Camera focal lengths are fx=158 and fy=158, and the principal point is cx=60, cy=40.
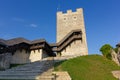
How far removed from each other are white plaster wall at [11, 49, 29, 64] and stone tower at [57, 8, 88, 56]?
868 cm

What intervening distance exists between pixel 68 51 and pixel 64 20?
9085 millimetres

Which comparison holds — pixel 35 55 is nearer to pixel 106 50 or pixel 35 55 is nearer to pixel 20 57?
pixel 20 57

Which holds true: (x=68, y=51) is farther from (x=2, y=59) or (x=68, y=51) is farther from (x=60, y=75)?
(x=60, y=75)

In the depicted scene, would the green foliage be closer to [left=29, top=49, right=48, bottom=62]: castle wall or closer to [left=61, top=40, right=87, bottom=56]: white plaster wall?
[left=61, top=40, right=87, bottom=56]: white plaster wall

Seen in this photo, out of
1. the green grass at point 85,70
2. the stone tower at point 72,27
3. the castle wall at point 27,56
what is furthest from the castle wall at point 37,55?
the green grass at point 85,70

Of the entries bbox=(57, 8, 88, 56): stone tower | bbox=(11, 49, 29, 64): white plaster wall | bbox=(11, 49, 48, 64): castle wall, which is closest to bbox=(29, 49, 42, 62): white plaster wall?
bbox=(11, 49, 48, 64): castle wall

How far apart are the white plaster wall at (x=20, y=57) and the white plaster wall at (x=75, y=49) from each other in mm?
8685

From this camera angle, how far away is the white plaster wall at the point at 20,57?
33.9 meters

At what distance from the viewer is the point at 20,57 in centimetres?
3509

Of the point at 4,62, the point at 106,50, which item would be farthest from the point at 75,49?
the point at 4,62

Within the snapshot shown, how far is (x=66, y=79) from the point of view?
1709 cm

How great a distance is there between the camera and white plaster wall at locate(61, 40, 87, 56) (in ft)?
120

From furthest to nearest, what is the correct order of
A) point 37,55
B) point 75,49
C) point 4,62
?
point 75,49, point 37,55, point 4,62

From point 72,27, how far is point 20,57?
14.9 m
